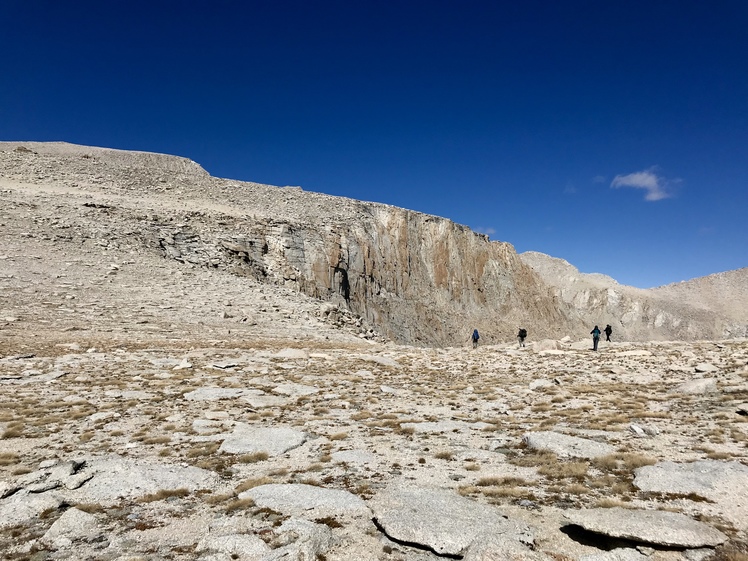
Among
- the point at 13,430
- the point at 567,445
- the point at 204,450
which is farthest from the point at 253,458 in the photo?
the point at 567,445

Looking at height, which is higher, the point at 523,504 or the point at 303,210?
the point at 303,210

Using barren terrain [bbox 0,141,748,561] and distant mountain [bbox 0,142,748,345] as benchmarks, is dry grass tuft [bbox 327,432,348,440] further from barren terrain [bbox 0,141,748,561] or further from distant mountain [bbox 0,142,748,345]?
distant mountain [bbox 0,142,748,345]

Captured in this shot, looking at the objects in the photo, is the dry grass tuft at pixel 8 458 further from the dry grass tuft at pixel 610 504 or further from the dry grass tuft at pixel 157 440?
the dry grass tuft at pixel 610 504

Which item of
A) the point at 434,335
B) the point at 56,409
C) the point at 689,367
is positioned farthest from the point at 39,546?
the point at 434,335

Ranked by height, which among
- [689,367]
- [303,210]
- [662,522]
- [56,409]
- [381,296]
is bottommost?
[56,409]

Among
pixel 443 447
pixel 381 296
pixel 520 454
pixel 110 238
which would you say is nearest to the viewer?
pixel 520 454

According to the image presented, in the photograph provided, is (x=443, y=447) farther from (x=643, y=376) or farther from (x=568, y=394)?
(x=643, y=376)

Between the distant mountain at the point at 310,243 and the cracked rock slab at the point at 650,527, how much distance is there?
36.8 metres

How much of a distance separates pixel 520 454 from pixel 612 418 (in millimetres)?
4147

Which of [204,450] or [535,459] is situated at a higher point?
[535,459]

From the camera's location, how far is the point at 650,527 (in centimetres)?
539

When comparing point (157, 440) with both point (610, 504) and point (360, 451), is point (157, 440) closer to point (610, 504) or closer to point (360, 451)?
point (360, 451)

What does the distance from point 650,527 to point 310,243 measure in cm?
4572

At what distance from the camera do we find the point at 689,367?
18.5 m
